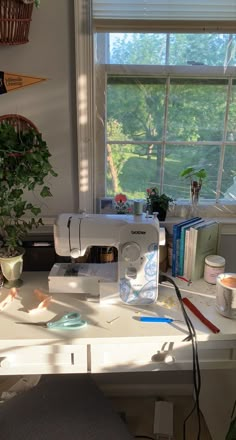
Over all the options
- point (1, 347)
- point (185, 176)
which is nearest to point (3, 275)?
point (1, 347)

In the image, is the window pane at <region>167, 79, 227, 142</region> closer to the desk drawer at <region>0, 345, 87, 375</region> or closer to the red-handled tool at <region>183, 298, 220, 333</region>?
the red-handled tool at <region>183, 298, 220, 333</region>

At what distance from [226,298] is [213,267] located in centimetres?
21

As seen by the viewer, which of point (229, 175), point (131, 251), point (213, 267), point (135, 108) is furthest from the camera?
point (229, 175)

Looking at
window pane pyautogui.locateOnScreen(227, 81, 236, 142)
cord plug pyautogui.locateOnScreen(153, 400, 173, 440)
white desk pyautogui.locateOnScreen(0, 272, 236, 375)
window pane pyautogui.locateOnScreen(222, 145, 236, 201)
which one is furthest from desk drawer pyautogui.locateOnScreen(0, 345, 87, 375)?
window pane pyautogui.locateOnScreen(227, 81, 236, 142)

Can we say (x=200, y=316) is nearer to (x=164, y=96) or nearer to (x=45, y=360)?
(x=45, y=360)

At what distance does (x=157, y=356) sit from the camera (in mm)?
1154

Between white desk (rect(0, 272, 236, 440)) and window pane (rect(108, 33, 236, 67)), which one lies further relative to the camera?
window pane (rect(108, 33, 236, 67))

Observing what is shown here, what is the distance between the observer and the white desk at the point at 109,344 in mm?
1099

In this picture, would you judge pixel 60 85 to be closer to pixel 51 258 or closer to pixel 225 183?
pixel 51 258

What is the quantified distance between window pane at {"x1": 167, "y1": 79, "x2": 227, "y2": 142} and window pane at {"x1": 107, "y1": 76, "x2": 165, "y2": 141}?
0.19 feet

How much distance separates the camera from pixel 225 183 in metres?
1.70

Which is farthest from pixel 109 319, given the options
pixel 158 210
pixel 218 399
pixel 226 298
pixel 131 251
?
pixel 218 399

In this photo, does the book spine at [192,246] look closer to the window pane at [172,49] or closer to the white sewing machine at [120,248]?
the white sewing machine at [120,248]

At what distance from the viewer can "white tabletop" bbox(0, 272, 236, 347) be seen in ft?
3.60
